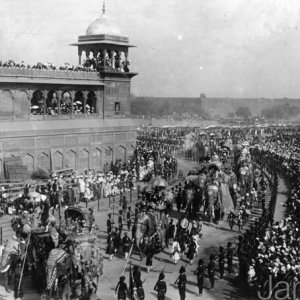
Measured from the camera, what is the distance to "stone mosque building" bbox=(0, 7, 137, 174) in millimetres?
31145

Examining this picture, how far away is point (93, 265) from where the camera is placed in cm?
1498

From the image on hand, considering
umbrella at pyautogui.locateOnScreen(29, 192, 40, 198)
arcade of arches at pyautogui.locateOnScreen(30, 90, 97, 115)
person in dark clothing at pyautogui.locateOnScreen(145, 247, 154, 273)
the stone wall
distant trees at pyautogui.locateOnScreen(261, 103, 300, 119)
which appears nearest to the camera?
person in dark clothing at pyautogui.locateOnScreen(145, 247, 154, 273)

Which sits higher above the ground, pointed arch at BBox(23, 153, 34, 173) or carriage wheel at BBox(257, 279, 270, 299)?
pointed arch at BBox(23, 153, 34, 173)

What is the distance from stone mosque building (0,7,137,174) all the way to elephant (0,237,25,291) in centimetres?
1498

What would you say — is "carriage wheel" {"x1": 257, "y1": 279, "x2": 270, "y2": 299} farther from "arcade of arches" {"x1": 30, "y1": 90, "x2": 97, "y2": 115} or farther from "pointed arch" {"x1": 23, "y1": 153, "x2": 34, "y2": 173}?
"arcade of arches" {"x1": 30, "y1": 90, "x2": 97, "y2": 115}

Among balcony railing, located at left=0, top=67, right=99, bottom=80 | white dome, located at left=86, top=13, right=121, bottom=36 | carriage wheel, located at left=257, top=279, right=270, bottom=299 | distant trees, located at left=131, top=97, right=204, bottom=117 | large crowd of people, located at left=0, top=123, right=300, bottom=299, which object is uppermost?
white dome, located at left=86, top=13, right=121, bottom=36

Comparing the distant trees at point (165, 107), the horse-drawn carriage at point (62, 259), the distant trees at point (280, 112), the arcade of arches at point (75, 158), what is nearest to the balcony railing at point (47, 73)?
the arcade of arches at point (75, 158)

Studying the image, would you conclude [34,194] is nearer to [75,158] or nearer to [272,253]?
[75,158]

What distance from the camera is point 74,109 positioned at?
35.9 meters

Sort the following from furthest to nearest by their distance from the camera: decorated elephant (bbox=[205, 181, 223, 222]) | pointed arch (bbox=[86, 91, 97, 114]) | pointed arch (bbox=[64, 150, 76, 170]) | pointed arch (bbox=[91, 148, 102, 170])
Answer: pointed arch (bbox=[86, 91, 97, 114]) → pointed arch (bbox=[91, 148, 102, 170]) → pointed arch (bbox=[64, 150, 76, 170]) → decorated elephant (bbox=[205, 181, 223, 222])

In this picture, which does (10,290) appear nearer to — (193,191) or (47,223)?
(47,223)

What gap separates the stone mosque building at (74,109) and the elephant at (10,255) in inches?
590

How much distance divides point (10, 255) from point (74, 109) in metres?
21.2

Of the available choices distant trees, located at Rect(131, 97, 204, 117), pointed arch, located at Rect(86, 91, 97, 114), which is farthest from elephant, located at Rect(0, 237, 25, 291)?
distant trees, located at Rect(131, 97, 204, 117)
